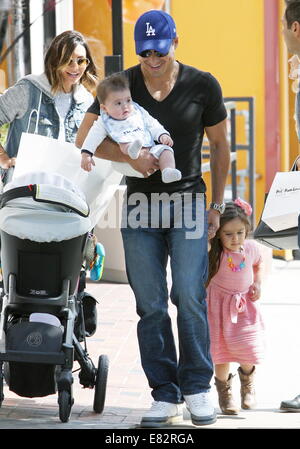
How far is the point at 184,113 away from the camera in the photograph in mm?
4707

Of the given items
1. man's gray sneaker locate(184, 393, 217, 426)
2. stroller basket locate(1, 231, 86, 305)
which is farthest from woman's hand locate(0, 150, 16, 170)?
man's gray sneaker locate(184, 393, 217, 426)

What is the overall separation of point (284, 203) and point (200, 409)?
3.23 feet

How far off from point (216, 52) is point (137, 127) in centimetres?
727

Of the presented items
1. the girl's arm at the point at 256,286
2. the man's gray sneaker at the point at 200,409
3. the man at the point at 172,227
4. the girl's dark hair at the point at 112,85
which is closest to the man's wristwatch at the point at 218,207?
the man at the point at 172,227

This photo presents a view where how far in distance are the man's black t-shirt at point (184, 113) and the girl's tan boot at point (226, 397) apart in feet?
3.48

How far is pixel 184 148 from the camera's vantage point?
4742 millimetres

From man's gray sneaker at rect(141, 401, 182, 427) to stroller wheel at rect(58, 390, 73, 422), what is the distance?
0.34 metres

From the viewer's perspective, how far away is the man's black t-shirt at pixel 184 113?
470 centimetres

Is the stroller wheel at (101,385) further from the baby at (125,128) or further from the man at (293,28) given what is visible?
the man at (293,28)

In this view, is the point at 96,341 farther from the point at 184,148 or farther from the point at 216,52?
the point at 216,52

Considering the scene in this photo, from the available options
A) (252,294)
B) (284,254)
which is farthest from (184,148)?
(284,254)

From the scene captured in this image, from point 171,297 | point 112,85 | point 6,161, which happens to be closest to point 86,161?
point 112,85

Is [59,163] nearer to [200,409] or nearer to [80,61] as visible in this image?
[80,61]

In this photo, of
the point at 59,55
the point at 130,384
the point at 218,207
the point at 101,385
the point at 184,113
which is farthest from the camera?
the point at 130,384
